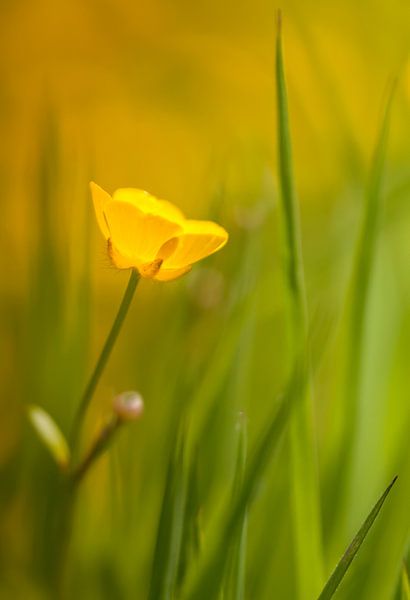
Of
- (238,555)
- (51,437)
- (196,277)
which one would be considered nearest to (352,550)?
(238,555)

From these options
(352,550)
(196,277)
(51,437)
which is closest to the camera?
(352,550)

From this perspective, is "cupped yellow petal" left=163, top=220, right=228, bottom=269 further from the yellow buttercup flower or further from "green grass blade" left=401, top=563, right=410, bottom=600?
"green grass blade" left=401, top=563, right=410, bottom=600

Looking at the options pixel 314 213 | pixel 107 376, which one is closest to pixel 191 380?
pixel 107 376

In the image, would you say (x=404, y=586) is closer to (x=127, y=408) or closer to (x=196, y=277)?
(x=127, y=408)

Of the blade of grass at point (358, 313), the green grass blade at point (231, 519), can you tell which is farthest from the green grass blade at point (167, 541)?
the blade of grass at point (358, 313)

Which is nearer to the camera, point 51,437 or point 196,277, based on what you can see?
point 51,437

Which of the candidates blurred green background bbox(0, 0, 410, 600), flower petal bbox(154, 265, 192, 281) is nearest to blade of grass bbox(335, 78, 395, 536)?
blurred green background bbox(0, 0, 410, 600)

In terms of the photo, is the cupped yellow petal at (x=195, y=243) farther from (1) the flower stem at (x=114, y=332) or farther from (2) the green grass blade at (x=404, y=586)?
(2) the green grass blade at (x=404, y=586)
